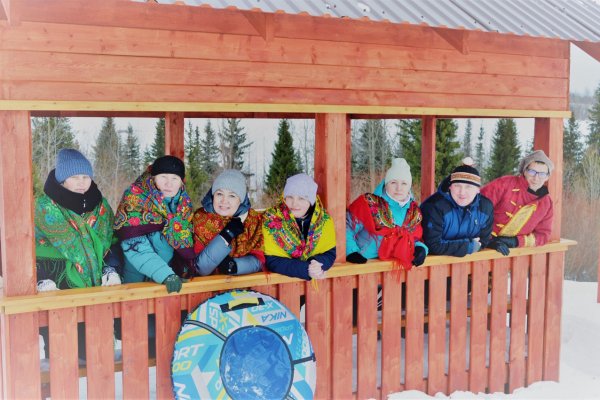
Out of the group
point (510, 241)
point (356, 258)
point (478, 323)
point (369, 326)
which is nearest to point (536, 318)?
point (478, 323)

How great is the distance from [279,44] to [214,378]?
2.31 meters

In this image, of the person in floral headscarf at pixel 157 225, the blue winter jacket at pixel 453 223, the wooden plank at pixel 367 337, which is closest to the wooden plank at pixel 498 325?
the blue winter jacket at pixel 453 223

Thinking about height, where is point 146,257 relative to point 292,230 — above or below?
below

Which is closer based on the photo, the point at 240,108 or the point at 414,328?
the point at 240,108

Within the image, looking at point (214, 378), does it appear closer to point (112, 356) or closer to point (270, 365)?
point (270, 365)

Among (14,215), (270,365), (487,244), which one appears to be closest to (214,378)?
Result: (270,365)

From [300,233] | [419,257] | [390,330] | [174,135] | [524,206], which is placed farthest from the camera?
[174,135]

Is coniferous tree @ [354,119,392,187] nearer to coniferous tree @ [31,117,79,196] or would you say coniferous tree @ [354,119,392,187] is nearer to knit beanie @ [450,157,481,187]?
coniferous tree @ [31,117,79,196]

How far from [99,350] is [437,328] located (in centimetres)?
270

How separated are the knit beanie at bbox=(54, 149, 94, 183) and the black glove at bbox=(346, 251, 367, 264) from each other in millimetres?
2009

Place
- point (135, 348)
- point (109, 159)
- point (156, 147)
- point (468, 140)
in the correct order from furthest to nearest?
1. point (468, 140)
2. point (156, 147)
3. point (109, 159)
4. point (135, 348)

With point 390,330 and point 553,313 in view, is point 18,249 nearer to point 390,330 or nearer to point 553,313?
point 390,330

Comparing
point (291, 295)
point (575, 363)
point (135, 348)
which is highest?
point (291, 295)

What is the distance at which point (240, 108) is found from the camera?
13.7 feet
